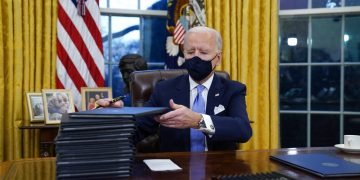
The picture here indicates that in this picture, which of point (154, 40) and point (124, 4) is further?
point (154, 40)

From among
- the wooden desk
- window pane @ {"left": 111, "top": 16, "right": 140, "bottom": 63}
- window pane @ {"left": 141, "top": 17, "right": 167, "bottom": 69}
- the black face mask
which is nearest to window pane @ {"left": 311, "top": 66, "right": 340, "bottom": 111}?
window pane @ {"left": 141, "top": 17, "right": 167, "bottom": 69}

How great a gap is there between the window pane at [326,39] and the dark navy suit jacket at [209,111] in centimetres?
185

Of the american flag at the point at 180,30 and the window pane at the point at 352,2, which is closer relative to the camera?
the american flag at the point at 180,30

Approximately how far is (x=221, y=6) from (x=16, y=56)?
163 cm

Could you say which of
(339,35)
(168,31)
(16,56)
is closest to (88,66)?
(16,56)

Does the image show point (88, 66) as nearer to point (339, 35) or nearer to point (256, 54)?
point (256, 54)

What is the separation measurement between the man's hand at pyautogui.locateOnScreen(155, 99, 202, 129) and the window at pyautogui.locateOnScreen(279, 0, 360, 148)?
234cm

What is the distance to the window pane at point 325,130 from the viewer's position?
3451 mm

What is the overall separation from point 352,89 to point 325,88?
0.73 feet

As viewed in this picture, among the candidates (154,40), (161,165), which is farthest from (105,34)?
(161,165)

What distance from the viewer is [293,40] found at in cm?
348

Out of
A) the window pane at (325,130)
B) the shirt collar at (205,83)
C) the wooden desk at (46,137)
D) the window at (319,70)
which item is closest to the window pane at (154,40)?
the window at (319,70)

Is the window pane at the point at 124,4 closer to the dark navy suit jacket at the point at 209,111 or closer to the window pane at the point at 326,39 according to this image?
the window pane at the point at 326,39

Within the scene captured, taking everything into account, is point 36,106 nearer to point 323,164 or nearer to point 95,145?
point 95,145
